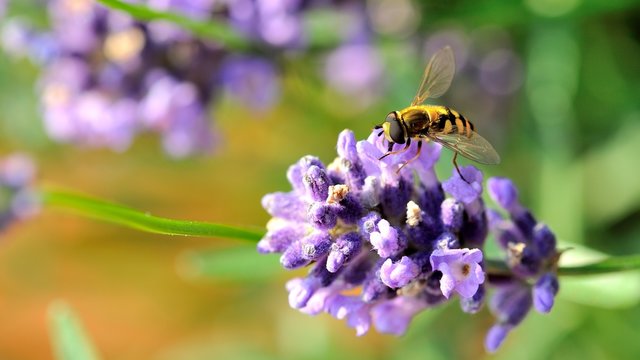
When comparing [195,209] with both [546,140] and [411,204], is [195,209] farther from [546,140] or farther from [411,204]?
[411,204]

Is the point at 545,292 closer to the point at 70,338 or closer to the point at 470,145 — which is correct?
the point at 470,145

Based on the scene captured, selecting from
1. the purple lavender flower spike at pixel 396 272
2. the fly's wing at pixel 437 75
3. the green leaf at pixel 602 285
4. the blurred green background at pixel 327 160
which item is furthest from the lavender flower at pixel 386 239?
the blurred green background at pixel 327 160

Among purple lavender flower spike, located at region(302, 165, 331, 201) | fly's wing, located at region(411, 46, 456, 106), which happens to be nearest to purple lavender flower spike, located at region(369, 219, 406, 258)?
purple lavender flower spike, located at region(302, 165, 331, 201)

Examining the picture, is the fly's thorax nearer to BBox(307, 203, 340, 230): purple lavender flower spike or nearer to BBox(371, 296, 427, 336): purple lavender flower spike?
BBox(307, 203, 340, 230): purple lavender flower spike

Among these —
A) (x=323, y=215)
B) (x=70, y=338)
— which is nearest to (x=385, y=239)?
(x=323, y=215)

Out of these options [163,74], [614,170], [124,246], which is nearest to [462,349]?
[614,170]

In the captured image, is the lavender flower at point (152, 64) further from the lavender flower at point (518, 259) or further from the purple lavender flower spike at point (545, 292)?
the purple lavender flower spike at point (545, 292)
